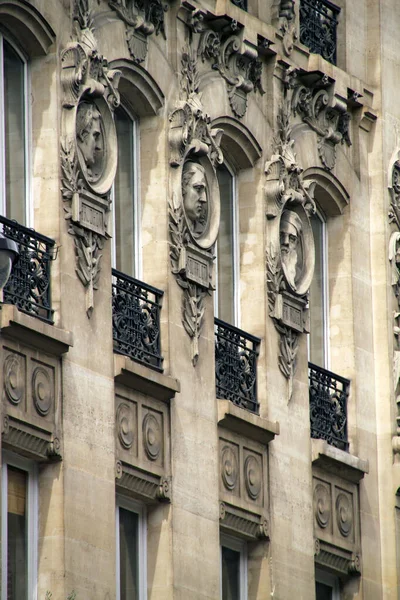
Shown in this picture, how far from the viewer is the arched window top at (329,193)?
31.7 metres

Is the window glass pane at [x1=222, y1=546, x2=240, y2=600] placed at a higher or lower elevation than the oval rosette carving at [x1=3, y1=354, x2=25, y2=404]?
lower

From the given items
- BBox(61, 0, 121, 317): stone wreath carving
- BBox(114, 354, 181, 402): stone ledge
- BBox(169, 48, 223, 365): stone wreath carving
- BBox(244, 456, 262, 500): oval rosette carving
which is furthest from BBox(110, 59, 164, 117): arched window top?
BBox(244, 456, 262, 500): oval rosette carving

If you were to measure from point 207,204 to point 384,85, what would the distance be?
530cm

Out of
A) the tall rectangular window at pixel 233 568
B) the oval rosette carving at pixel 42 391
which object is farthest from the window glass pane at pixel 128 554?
the oval rosette carving at pixel 42 391

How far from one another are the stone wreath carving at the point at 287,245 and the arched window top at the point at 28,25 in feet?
15.3

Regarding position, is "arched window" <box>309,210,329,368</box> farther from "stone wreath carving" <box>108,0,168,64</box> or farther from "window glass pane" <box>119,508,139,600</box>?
"window glass pane" <box>119,508,139,600</box>

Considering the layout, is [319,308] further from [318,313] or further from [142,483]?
[142,483]

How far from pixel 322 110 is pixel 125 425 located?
687 cm

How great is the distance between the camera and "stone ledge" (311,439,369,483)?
3019cm

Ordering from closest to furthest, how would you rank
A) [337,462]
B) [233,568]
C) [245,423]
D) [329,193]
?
1. [245,423]
2. [233,568]
3. [337,462]
4. [329,193]

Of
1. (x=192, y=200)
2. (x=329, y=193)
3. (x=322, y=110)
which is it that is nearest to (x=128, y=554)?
(x=192, y=200)

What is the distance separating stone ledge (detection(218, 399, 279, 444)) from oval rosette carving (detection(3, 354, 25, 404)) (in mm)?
3899

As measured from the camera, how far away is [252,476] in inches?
1136

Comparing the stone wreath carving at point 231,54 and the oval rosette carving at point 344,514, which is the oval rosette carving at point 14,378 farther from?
the oval rosette carving at point 344,514
